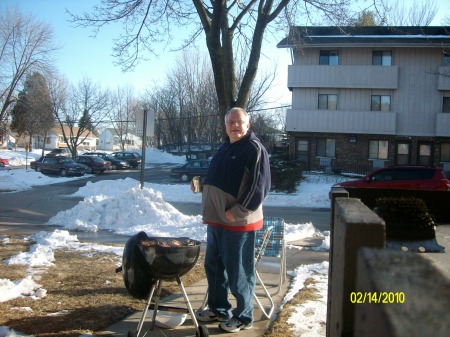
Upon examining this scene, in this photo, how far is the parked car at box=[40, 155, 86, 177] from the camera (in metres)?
36.0

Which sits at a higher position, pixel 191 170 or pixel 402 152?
pixel 402 152

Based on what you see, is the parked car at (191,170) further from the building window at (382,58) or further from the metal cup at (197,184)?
the metal cup at (197,184)

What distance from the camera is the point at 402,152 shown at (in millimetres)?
30078

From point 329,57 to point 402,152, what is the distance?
762 cm

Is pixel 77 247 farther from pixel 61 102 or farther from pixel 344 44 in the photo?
pixel 61 102

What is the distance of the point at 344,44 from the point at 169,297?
26582mm

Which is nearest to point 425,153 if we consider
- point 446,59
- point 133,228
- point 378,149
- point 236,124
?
point 378,149

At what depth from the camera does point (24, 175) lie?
1271 inches

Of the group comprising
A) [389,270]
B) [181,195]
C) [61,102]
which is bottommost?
[181,195]

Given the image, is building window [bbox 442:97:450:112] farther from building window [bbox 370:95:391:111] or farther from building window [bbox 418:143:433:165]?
building window [bbox 370:95:391:111]

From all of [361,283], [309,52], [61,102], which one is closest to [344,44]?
[309,52]

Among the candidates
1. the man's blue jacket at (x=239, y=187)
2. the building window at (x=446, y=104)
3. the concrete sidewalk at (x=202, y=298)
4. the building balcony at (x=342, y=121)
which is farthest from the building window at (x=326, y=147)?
the man's blue jacket at (x=239, y=187)

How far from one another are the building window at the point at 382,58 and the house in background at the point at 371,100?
61 mm
